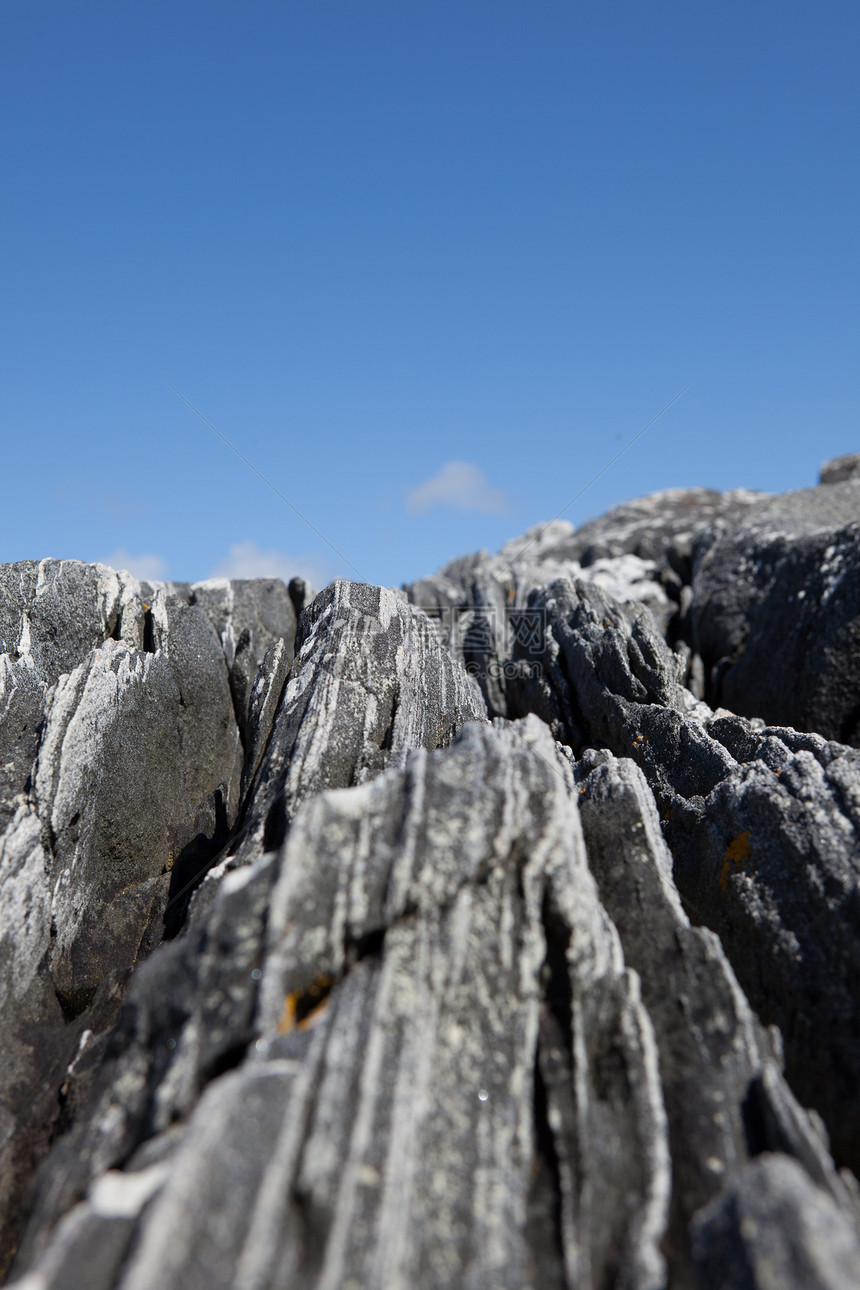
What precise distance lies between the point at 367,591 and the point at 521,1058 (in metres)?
10.8

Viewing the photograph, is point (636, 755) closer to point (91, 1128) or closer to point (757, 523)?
point (91, 1128)

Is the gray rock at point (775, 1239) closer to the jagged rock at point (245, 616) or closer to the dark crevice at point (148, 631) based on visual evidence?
the dark crevice at point (148, 631)

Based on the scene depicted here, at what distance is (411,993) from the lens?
732 cm

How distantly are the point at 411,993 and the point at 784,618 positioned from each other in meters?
20.4

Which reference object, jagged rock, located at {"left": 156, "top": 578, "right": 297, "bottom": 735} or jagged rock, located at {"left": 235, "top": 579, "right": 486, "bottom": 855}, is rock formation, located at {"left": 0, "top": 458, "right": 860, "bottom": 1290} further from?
jagged rock, located at {"left": 156, "top": 578, "right": 297, "bottom": 735}

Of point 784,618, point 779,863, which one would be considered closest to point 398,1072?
point 779,863

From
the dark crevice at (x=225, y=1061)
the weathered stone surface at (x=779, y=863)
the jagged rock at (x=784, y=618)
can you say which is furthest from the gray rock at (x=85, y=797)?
the jagged rock at (x=784, y=618)

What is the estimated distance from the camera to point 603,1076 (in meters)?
7.59

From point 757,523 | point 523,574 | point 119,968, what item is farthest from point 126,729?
point 757,523

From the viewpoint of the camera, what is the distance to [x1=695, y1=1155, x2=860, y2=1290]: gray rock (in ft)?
17.3

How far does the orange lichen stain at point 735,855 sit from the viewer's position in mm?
11047

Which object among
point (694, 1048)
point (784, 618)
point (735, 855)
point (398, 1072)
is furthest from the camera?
point (784, 618)

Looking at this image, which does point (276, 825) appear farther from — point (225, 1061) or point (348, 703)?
point (225, 1061)

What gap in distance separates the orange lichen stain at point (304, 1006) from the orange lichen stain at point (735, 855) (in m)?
6.31
